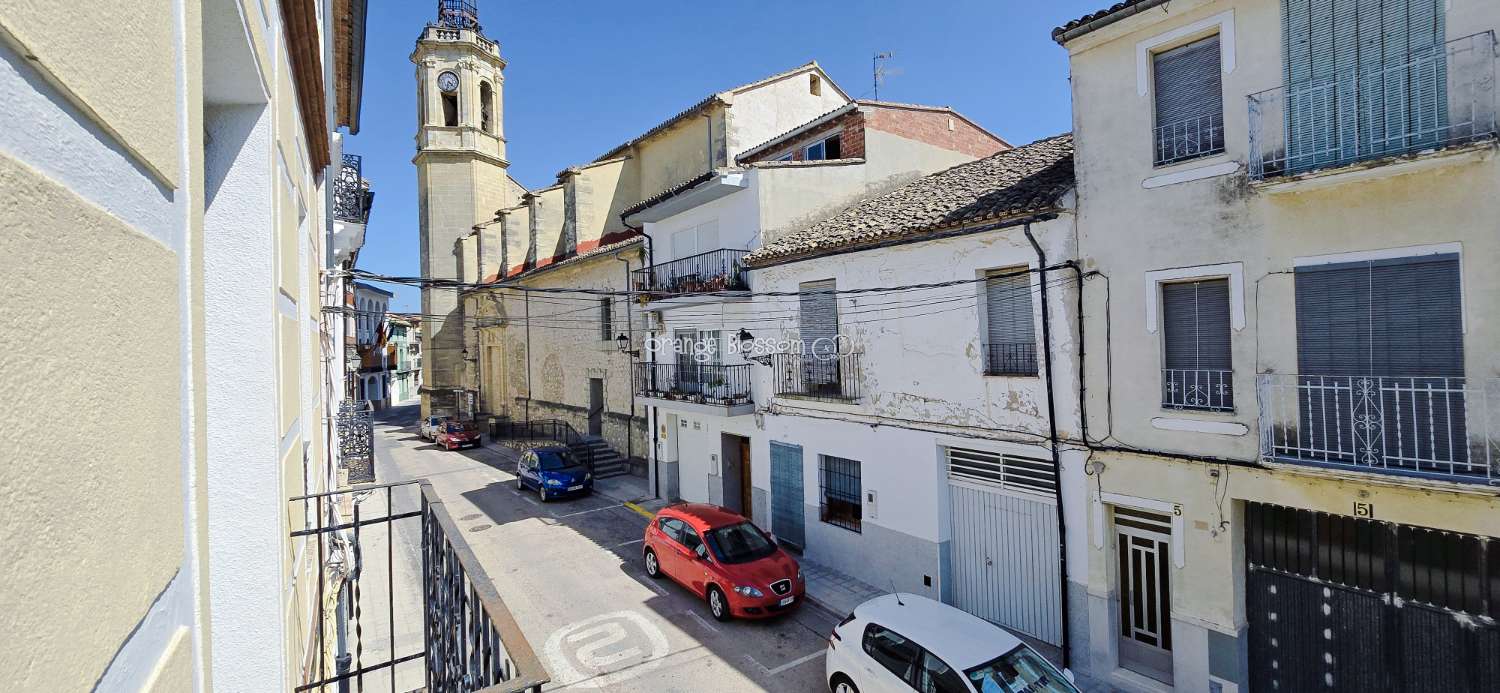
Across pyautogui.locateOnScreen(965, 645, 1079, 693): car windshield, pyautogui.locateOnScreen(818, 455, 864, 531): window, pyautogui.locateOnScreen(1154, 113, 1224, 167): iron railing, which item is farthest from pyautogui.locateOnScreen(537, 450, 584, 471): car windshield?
pyautogui.locateOnScreen(1154, 113, 1224, 167): iron railing

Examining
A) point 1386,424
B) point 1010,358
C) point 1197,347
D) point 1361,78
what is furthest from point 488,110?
point 1386,424

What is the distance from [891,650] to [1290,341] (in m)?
5.54

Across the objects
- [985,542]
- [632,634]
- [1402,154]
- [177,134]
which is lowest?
[632,634]

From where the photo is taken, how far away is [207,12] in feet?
7.33

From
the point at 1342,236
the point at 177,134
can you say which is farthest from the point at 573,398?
the point at 177,134

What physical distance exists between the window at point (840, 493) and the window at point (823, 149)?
24.0 feet

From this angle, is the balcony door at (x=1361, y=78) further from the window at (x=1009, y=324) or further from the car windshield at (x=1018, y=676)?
the car windshield at (x=1018, y=676)

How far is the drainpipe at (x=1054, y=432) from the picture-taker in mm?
8953

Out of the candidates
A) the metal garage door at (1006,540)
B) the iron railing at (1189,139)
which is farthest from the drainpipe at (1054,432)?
the iron railing at (1189,139)

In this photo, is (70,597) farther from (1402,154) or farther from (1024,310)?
(1024,310)

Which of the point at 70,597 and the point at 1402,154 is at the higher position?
the point at 1402,154

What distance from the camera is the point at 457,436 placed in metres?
27.9

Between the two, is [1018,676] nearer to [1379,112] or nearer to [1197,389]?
[1197,389]

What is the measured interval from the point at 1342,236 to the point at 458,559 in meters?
8.62
